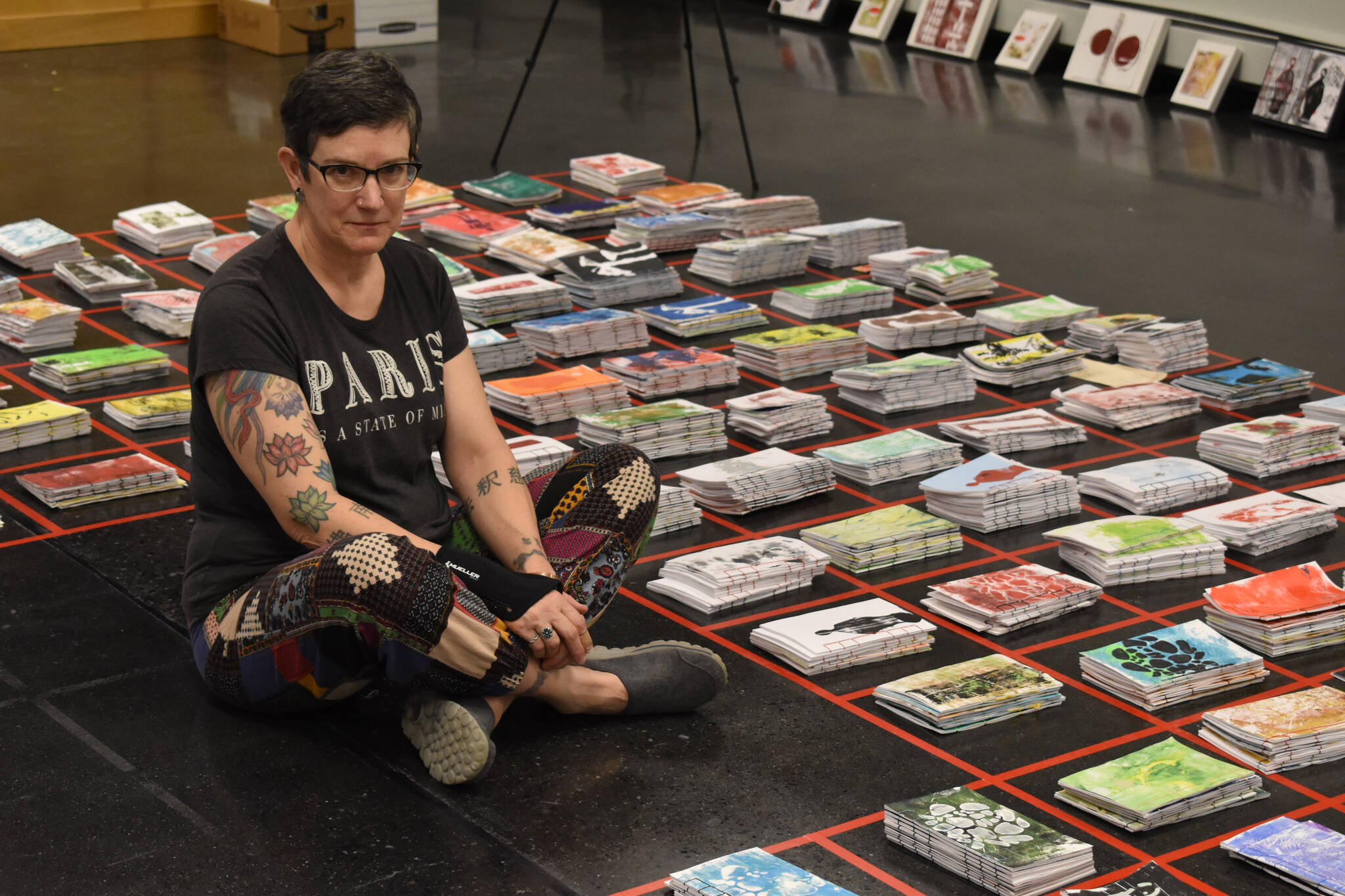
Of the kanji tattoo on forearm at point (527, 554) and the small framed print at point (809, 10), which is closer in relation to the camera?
the kanji tattoo on forearm at point (527, 554)

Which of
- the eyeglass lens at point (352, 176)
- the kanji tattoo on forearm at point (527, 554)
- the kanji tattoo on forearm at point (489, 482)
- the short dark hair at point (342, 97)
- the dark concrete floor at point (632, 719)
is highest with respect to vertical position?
the short dark hair at point (342, 97)

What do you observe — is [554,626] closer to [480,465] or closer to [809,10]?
[480,465]

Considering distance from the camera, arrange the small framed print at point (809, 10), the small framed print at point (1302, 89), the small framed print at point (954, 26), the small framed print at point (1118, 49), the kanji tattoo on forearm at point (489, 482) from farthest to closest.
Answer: the small framed print at point (809, 10)
the small framed print at point (954, 26)
the small framed print at point (1118, 49)
the small framed print at point (1302, 89)
the kanji tattoo on forearm at point (489, 482)

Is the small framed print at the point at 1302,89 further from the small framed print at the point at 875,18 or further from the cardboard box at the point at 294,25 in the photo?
the cardboard box at the point at 294,25

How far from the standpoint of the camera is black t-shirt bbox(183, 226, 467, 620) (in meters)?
3.05

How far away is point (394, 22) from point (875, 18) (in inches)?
140

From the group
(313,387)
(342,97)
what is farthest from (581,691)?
(342,97)

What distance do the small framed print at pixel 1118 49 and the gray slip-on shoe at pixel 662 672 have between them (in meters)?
8.57

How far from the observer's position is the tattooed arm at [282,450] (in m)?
3.00

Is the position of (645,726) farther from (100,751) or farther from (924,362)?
(924,362)

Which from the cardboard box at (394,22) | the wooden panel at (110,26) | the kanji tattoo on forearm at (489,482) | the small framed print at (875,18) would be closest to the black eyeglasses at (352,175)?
the kanji tattoo on forearm at (489,482)

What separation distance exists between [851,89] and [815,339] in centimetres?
561

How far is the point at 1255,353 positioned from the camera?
20.1 ft

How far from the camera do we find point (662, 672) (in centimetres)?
337
